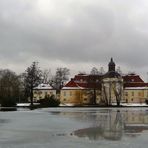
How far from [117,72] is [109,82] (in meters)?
4.26

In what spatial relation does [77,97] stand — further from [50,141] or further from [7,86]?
[50,141]

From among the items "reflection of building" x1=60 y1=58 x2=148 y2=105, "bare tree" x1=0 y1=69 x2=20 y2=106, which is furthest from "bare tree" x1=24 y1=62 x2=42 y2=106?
"reflection of building" x1=60 y1=58 x2=148 y2=105

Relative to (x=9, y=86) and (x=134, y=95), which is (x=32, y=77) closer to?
(x=9, y=86)

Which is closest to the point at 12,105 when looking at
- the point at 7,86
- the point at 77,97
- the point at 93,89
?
the point at 7,86

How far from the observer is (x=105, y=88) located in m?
144

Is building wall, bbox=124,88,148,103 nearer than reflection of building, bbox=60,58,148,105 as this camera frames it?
No

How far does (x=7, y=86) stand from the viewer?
114 m

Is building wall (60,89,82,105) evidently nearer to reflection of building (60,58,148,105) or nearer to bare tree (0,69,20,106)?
reflection of building (60,58,148,105)

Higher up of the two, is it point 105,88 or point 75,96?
point 105,88

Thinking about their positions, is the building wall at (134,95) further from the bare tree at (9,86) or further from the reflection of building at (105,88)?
the bare tree at (9,86)

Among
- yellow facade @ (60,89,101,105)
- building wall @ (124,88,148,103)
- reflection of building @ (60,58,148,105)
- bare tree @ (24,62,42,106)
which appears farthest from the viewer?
building wall @ (124,88,148,103)

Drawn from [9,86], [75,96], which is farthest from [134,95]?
[9,86]

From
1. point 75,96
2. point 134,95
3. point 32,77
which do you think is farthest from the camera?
point 134,95

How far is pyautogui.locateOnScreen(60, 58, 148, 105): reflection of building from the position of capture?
142 meters
